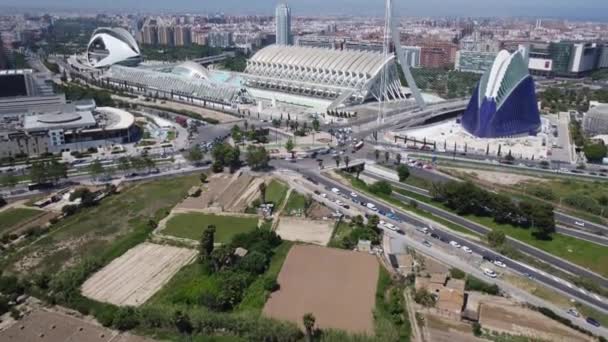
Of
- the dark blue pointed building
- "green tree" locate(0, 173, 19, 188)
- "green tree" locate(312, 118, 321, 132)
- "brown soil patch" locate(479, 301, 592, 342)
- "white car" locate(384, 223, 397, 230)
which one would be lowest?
"brown soil patch" locate(479, 301, 592, 342)

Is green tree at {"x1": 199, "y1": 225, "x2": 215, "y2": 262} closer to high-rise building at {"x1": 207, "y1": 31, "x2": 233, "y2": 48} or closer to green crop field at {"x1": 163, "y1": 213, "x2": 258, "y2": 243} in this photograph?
green crop field at {"x1": 163, "y1": 213, "x2": 258, "y2": 243}

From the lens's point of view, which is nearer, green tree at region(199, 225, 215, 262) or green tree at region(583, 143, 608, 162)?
green tree at region(199, 225, 215, 262)

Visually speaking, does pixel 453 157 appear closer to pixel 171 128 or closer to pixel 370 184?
pixel 370 184

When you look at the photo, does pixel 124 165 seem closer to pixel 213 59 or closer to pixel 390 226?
pixel 390 226

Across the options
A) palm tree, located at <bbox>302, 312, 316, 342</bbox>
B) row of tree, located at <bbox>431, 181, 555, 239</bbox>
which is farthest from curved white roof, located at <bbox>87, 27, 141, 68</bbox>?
palm tree, located at <bbox>302, 312, 316, 342</bbox>

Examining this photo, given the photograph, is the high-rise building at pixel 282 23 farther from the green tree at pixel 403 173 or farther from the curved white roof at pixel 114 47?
the green tree at pixel 403 173

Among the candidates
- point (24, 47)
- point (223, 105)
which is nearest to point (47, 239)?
point (223, 105)
